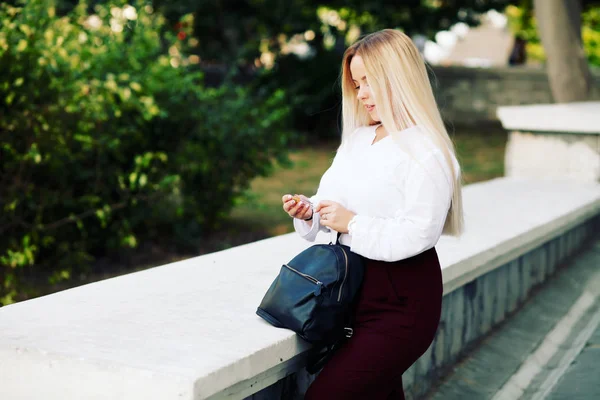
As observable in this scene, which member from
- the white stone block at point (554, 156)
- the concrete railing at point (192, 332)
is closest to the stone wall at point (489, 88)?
the white stone block at point (554, 156)

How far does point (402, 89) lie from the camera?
2451 millimetres

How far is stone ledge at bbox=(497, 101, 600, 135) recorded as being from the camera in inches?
262

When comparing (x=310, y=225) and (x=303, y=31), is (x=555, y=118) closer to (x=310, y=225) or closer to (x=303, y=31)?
(x=310, y=225)

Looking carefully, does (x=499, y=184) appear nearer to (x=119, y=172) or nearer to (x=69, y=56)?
(x=119, y=172)

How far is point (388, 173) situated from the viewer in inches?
96.0

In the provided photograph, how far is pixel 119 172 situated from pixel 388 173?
14.2 feet

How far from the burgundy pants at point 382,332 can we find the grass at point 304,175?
9.78ft

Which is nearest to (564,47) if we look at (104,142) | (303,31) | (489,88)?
(104,142)

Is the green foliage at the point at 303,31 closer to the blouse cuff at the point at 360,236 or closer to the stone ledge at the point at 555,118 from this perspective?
the stone ledge at the point at 555,118

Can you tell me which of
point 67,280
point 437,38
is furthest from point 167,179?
point 437,38

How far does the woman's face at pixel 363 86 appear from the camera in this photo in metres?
2.52

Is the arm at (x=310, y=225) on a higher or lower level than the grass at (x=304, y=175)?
higher

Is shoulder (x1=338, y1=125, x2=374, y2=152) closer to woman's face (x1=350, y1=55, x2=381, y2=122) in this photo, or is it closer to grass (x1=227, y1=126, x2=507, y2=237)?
woman's face (x1=350, y1=55, x2=381, y2=122)

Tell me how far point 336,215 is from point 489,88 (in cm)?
1803
